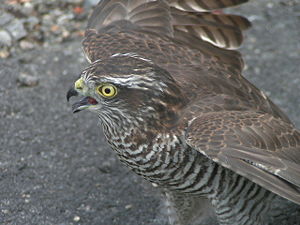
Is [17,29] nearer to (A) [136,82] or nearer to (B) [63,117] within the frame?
(B) [63,117]

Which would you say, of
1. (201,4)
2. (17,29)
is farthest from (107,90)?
(17,29)

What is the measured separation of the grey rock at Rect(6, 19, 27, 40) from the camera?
853cm

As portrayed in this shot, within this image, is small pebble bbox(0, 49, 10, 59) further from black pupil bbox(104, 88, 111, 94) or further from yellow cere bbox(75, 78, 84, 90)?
black pupil bbox(104, 88, 111, 94)

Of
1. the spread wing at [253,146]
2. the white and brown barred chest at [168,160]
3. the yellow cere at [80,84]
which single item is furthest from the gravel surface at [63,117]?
the spread wing at [253,146]

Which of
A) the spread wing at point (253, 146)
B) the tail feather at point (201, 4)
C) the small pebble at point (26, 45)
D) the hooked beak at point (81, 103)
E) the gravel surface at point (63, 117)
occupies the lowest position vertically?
the small pebble at point (26, 45)

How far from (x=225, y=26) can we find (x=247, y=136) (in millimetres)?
1988

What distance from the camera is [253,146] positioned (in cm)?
488

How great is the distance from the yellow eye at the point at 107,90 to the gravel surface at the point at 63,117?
1812 mm

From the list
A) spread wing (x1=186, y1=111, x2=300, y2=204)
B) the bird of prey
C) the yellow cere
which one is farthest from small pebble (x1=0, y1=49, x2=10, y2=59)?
spread wing (x1=186, y1=111, x2=300, y2=204)

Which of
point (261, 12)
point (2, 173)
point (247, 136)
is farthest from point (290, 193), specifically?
point (261, 12)

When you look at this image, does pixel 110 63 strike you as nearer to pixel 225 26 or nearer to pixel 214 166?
pixel 214 166

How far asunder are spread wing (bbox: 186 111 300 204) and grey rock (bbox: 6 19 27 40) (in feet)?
13.9

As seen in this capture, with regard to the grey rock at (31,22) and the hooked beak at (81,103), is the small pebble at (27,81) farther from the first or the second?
the hooked beak at (81,103)

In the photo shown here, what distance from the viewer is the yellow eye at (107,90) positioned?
4.91m
